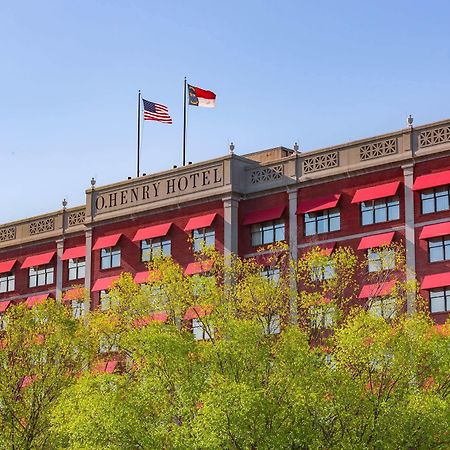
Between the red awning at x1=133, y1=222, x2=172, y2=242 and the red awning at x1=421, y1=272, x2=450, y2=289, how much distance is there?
56.5 ft

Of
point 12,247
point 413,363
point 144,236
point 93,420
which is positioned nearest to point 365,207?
point 144,236

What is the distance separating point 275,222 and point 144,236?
895 centimetres

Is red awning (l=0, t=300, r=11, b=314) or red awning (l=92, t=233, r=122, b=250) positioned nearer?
red awning (l=92, t=233, r=122, b=250)

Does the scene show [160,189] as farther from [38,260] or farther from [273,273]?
[38,260]

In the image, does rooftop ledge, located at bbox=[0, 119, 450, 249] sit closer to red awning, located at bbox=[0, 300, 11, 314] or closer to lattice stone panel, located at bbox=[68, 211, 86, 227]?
lattice stone panel, located at bbox=[68, 211, 86, 227]

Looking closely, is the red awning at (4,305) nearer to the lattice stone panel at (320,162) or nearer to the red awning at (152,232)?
the red awning at (152,232)

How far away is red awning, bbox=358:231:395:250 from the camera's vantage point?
5816 centimetres

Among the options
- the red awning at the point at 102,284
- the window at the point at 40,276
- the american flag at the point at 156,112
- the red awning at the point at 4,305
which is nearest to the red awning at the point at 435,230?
the american flag at the point at 156,112

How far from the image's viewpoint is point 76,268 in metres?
73.9

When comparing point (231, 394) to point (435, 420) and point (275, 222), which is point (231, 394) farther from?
point (275, 222)

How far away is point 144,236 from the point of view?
6856 centimetres

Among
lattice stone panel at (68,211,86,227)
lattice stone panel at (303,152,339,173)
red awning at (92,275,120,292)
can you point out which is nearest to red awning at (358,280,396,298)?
lattice stone panel at (303,152,339,173)

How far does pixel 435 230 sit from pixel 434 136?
4.76 m

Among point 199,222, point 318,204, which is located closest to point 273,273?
point 318,204
